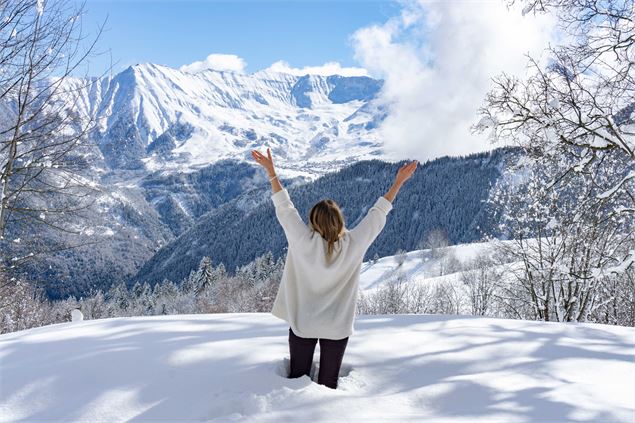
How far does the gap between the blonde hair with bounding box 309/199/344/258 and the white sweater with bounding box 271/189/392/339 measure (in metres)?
0.04

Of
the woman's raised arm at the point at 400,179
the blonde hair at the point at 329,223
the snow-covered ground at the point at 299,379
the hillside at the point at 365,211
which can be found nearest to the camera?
the snow-covered ground at the point at 299,379

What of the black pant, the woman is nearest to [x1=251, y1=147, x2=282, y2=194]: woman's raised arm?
the woman

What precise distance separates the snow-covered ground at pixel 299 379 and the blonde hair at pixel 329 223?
100 cm

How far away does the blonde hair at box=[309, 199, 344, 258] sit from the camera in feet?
10.6

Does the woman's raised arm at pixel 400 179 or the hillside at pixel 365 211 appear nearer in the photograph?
the woman's raised arm at pixel 400 179

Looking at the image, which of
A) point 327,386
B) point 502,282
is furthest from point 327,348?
point 502,282

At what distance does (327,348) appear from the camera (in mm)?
3408

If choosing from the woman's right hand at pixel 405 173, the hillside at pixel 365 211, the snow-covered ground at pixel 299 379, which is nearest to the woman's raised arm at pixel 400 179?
the woman's right hand at pixel 405 173

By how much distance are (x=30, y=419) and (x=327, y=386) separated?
74.4 inches

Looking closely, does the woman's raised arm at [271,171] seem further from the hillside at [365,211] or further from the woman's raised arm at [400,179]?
the hillside at [365,211]

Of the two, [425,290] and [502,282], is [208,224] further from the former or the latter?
[502,282]

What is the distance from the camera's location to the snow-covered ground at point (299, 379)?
9.37 feet

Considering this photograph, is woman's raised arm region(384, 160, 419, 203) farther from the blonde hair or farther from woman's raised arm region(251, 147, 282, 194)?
woman's raised arm region(251, 147, 282, 194)

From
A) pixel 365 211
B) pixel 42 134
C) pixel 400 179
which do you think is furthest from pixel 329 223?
pixel 365 211
